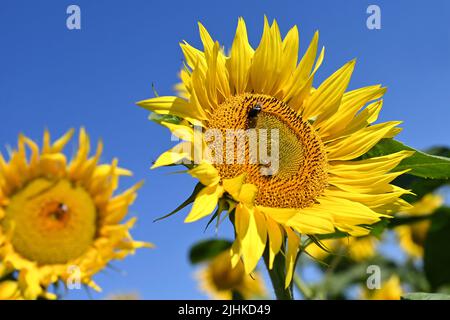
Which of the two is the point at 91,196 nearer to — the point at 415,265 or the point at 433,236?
the point at 433,236

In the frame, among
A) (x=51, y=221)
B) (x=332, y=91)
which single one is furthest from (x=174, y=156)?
(x=51, y=221)

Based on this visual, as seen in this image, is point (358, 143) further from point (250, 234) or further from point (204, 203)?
point (204, 203)

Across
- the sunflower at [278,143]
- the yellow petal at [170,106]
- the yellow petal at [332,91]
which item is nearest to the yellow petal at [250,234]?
the sunflower at [278,143]

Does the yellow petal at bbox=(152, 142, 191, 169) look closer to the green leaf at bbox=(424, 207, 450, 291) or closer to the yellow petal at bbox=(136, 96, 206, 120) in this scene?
the yellow petal at bbox=(136, 96, 206, 120)

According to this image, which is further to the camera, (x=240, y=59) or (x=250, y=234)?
(x=240, y=59)

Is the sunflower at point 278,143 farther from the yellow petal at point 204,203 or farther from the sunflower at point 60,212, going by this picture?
the sunflower at point 60,212

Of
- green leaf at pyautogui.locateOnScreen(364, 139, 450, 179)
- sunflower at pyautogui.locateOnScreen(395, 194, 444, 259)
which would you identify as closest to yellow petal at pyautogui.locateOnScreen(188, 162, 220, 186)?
green leaf at pyautogui.locateOnScreen(364, 139, 450, 179)
